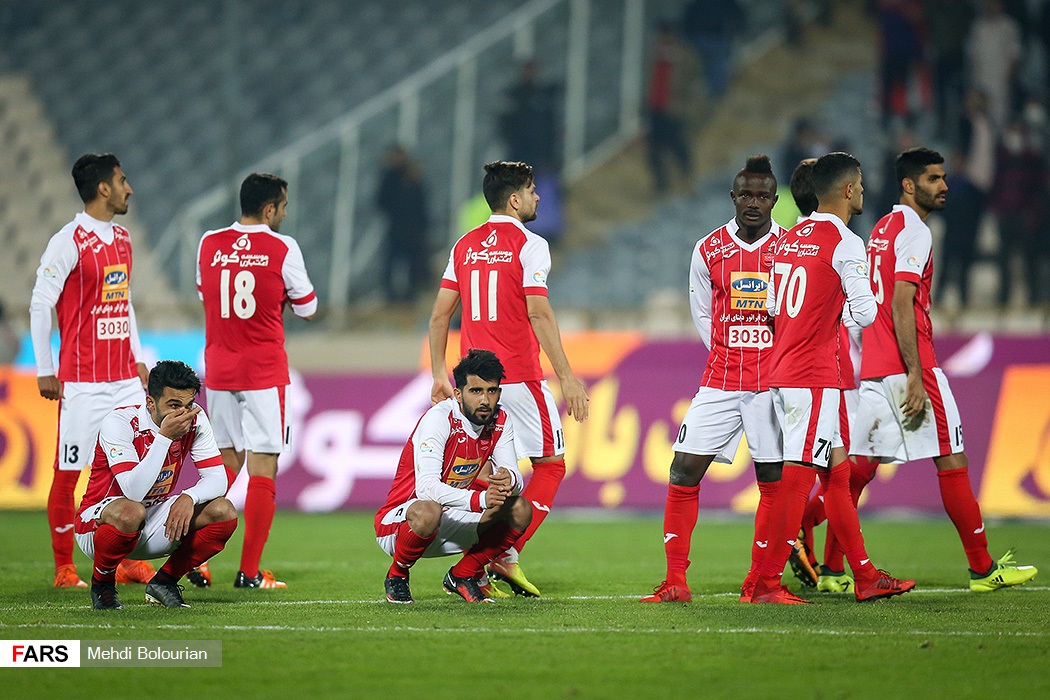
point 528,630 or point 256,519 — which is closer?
point 528,630

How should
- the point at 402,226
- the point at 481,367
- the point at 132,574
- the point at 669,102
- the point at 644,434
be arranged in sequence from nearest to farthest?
1. the point at 481,367
2. the point at 132,574
3. the point at 644,434
4. the point at 402,226
5. the point at 669,102

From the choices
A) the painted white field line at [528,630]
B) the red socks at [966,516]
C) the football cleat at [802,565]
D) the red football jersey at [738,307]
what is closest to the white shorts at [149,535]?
the painted white field line at [528,630]

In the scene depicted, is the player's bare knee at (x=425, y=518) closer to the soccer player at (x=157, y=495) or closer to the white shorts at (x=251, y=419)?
the soccer player at (x=157, y=495)

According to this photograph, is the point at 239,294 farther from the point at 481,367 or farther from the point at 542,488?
the point at 542,488

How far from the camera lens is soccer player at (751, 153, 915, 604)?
23.8 feet

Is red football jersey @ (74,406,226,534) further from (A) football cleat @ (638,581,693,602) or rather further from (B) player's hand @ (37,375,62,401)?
(A) football cleat @ (638,581,693,602)

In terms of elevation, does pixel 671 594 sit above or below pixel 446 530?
below

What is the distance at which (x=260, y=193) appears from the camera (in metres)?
8.48

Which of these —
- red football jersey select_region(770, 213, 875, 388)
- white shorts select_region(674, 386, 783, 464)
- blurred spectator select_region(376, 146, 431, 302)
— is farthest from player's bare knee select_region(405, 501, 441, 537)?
blurred spectator select_region(376, 146, 431, 302)

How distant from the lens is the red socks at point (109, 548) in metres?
6.88

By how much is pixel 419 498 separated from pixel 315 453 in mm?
7088

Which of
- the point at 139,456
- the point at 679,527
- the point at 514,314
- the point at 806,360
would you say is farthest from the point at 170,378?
the point at 806,360

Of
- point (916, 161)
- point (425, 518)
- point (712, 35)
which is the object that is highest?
point (712, 35)

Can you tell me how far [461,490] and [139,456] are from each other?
168 cm
